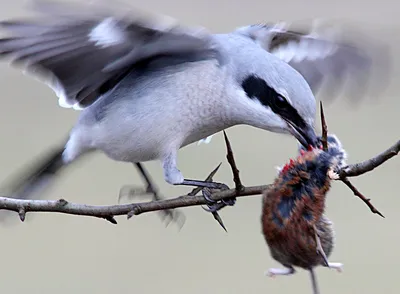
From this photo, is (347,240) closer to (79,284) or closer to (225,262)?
(225,262)

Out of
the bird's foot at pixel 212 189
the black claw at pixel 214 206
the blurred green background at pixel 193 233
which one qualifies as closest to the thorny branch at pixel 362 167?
the bird's foot at pixel 212 189

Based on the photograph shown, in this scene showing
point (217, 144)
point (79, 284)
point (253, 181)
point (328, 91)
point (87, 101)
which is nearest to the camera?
point (87, 101)

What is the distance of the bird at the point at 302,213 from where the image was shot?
1.81 m

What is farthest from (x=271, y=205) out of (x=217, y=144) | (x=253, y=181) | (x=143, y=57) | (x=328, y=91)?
(x=217, y=144)

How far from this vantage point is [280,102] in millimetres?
2766

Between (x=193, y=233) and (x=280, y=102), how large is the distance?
2801mm

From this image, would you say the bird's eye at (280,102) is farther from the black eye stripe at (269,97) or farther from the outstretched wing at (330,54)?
the outstretched wing at (330,54)

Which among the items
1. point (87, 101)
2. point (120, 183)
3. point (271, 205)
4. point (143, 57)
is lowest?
point (120, 183)

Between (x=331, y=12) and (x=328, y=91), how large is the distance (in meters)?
5.40

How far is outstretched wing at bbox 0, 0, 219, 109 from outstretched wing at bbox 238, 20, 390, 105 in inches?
14.3

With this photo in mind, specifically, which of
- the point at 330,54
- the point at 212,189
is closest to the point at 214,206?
the point at 212,189

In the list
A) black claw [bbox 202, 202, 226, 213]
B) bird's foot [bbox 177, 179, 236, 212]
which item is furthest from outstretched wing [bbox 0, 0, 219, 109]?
black claw [bbox 202, 202, 226, 213]

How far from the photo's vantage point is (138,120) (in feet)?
9.80

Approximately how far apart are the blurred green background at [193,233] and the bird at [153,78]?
154cm
